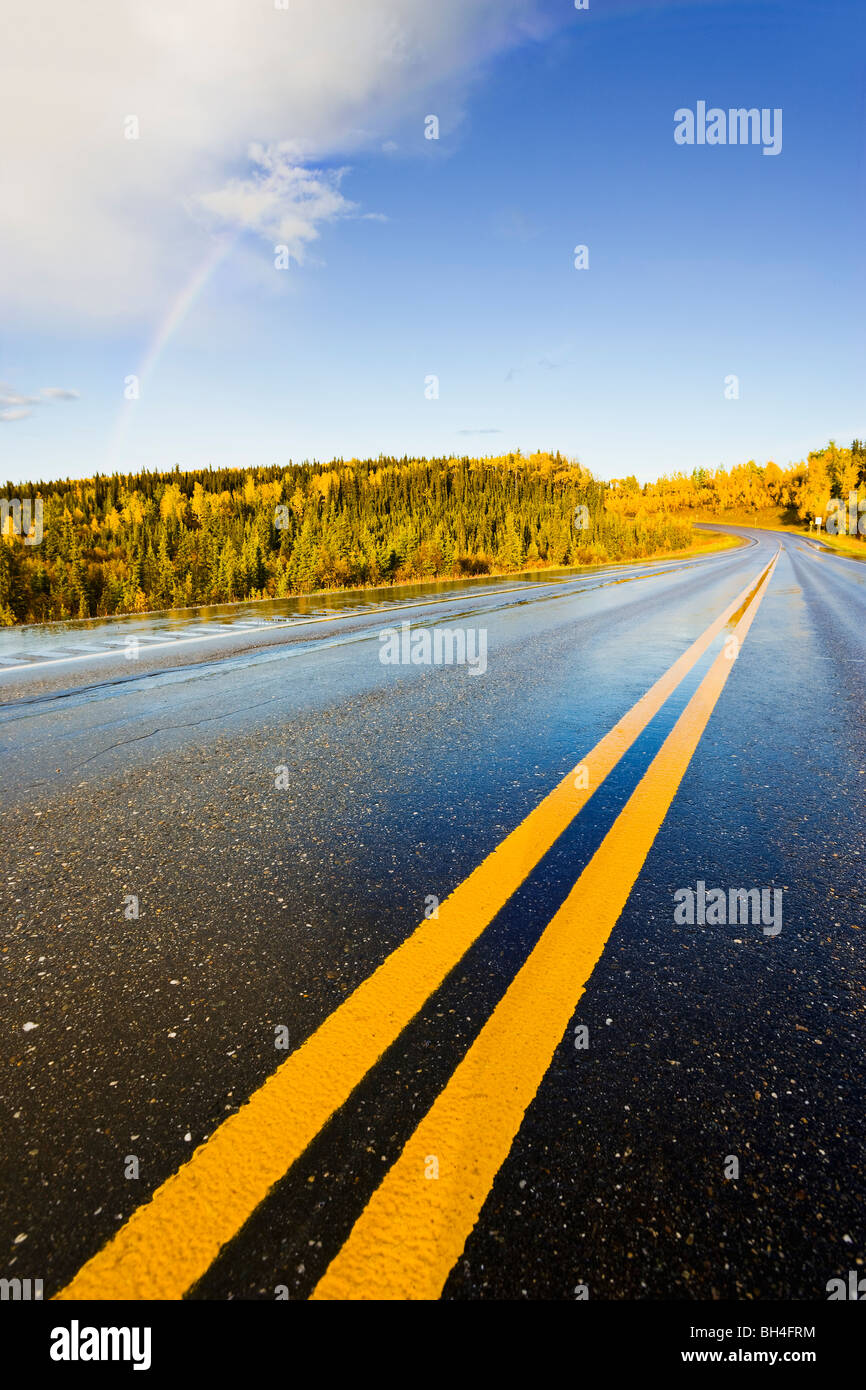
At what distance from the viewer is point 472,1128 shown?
50.9 inches

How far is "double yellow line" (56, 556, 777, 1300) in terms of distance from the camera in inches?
41.6

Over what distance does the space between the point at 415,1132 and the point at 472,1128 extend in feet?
0.39

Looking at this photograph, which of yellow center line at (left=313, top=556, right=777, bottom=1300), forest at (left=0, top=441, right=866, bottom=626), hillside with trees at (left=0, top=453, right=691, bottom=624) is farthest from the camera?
forest at (left=0, top=441, right=866, bottom=626)

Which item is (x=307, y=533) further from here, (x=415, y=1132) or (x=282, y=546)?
(x=415, y=1132)

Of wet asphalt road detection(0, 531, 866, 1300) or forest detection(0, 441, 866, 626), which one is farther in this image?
forest detection(0, 441, 866, 626)

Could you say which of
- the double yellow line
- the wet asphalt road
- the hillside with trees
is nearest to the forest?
the hillside with trees

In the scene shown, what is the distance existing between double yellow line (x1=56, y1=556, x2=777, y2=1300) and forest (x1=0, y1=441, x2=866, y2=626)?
13.2m

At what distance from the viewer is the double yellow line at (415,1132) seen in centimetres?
106

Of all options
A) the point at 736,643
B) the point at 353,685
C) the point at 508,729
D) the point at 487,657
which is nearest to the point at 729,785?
the point at 508,729


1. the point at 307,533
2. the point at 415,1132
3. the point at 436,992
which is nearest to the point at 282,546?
the point at 307,533

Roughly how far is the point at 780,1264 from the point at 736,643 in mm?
7539

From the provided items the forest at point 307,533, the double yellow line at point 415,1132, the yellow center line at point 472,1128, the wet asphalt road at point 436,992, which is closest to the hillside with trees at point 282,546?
the forest at point 307,533

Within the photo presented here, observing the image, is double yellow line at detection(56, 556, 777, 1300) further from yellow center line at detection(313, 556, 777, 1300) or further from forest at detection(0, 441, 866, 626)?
forest at detection(0, 441, 866, 626)
